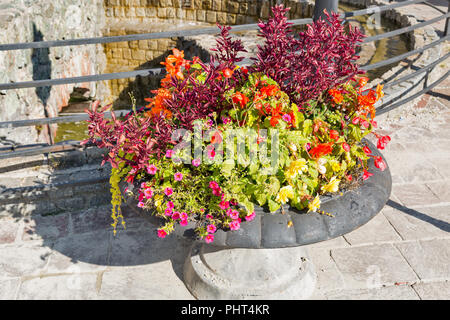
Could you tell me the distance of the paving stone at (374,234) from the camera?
2988mm

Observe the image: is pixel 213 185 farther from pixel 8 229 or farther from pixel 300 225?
pixel 8 229

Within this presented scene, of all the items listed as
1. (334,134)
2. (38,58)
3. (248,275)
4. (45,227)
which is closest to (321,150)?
(334,134)

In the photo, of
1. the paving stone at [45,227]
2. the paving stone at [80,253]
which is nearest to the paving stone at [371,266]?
the paving stone at [80,253]

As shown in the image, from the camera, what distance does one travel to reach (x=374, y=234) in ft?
9.95

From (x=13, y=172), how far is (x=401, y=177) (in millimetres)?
3025

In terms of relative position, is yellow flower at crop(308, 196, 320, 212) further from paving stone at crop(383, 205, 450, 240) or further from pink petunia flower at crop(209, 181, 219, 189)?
paving stone at crop(383, 205, 450, 240)

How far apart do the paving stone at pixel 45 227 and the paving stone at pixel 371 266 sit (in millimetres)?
1884

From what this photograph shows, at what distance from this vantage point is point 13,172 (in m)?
3.31

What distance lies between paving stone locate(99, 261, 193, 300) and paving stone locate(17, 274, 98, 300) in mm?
81

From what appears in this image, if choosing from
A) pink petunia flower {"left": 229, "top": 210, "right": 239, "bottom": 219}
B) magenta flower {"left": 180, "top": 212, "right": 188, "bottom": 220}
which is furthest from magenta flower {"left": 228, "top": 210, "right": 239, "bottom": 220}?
magenta flower {"left": 180, "top": 212, "right": 188, "bottom": 220}

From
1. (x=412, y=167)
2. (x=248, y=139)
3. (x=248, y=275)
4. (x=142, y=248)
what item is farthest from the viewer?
(x=412, y=167)

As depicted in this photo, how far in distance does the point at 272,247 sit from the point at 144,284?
1.08m

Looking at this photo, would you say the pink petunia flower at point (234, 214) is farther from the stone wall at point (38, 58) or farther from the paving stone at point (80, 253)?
the stone wall at point (38, 58)

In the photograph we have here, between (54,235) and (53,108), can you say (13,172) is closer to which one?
(54,235)
